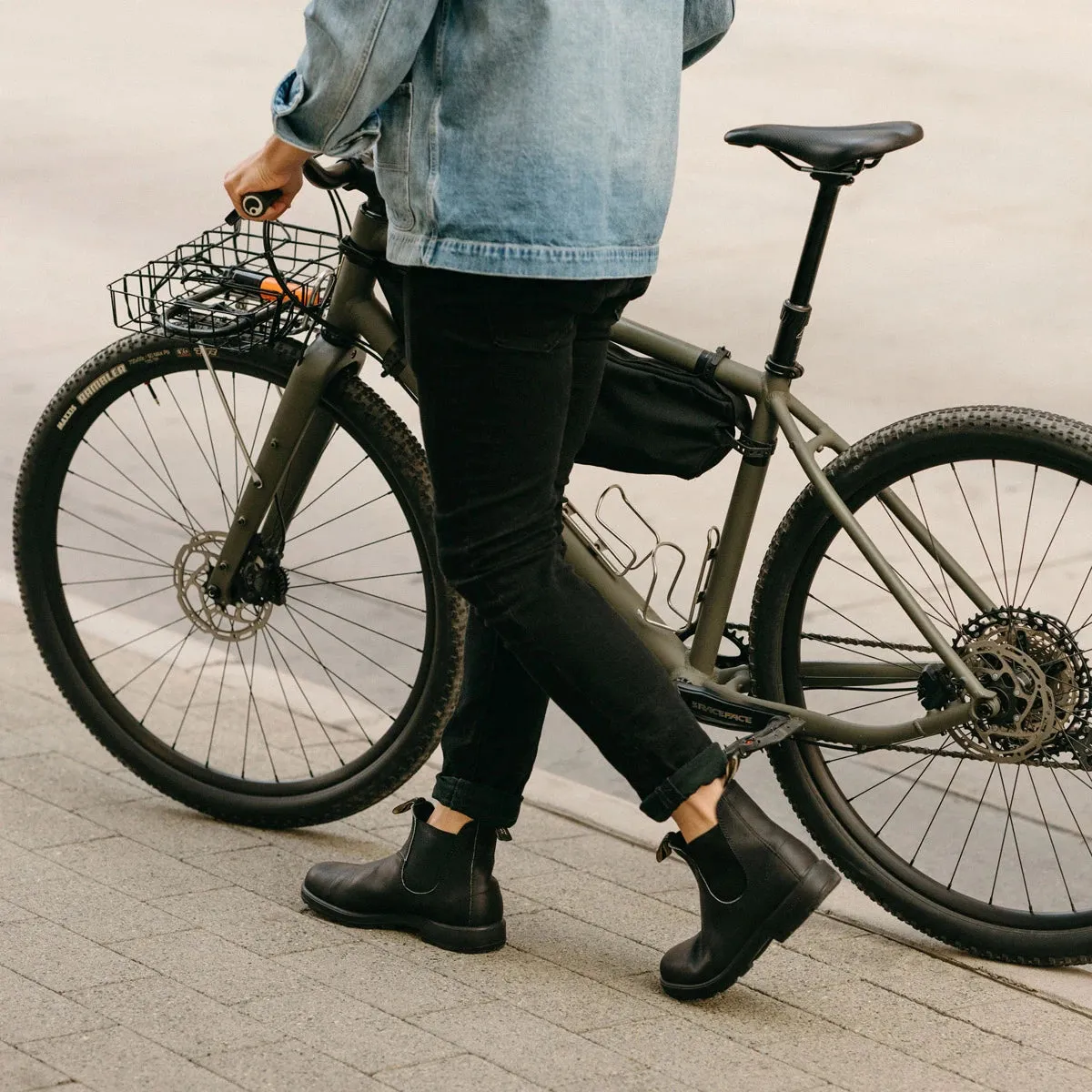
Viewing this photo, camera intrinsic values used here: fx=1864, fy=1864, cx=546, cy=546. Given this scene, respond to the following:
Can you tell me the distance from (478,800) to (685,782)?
41 cm

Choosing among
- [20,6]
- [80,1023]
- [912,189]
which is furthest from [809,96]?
[80,1023]

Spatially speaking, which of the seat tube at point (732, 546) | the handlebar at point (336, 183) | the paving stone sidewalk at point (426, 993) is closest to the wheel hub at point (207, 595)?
the paving stone sidewalk at point (426, 993)

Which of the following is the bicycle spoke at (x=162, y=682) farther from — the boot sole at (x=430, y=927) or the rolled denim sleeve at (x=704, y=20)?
the rolled denim sleeve at (x=704, y=20)

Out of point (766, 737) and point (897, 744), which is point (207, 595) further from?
point (897, 744)

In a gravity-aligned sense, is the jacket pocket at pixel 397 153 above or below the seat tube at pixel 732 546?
above

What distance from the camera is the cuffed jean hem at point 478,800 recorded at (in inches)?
126

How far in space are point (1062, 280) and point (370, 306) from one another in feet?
22.3

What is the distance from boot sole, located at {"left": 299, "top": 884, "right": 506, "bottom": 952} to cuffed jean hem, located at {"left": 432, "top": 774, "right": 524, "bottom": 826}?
7.4 inches

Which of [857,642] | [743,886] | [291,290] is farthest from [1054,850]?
[291,290]

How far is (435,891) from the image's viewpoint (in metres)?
3.23

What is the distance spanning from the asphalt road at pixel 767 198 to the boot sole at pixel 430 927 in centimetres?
105

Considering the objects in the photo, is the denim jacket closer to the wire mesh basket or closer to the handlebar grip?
the handlebar grip

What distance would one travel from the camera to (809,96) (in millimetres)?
13375

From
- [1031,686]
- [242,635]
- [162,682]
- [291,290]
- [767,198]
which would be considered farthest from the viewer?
[767,198]
